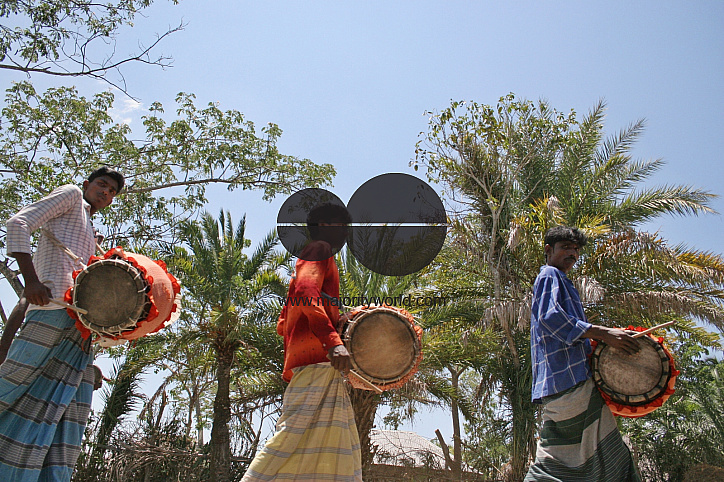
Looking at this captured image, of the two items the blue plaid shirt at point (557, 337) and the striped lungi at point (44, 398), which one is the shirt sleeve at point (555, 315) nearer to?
the blue plaid shirt at point (557, 337)

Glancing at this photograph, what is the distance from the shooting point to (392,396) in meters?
10.1

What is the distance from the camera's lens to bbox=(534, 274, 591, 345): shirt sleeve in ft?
11.4

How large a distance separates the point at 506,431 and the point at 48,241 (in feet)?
33.7

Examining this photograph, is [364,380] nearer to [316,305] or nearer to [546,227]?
[316,305]

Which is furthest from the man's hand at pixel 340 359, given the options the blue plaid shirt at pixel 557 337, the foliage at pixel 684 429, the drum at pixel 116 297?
the foliage at pixel 684 429

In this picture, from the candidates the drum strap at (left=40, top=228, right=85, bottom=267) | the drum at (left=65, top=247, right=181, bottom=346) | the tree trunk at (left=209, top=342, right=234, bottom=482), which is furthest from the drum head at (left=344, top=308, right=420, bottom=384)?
the tree trunk at (left=209, top=342, right=234, bottom=482)

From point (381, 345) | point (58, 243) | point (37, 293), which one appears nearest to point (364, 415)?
point (381, 345)

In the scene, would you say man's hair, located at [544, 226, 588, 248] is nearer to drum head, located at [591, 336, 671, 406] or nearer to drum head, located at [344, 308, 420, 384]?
drum head, located at [591, 336, 671, 406]

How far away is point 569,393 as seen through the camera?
136 inches

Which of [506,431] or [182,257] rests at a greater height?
[182,257]

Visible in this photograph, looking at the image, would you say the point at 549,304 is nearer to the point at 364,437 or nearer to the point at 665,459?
the point at 364,437

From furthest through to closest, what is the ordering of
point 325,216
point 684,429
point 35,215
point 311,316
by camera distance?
point 684,429
point 325,216
point 311,316
point 35,215

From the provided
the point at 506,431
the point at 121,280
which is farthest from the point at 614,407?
the point at 506,431

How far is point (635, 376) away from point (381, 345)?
1.55 m
